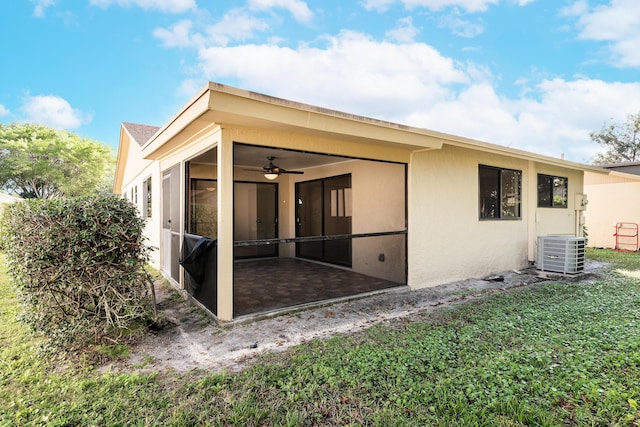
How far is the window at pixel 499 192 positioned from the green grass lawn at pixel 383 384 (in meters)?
3.44

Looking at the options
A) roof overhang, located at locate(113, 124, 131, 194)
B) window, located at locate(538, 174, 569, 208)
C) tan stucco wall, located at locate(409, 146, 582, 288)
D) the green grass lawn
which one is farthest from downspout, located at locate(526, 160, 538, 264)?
roof overhang, located at locate(113, 124, 131, 194)

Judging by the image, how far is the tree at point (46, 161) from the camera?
67.1 feet

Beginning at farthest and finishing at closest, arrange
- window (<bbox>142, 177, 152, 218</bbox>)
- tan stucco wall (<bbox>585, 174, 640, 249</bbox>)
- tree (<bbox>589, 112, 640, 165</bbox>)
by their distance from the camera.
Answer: tree (<bbox>589, 112, 640, 165</bbox>)
tan stucco wall (<bbox>585, 174, 640, 249</bbox>)
window (<bbox>142, 177, 152, 218</bbox>)

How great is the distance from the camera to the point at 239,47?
12.6 metres

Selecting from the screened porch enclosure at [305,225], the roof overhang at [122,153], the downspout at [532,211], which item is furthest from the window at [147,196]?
the downspout at [532,211]

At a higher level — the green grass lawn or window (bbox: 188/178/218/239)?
window (bbox: 188/178/218/239)

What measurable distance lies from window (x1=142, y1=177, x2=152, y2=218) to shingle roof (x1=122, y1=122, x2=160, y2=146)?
1265 millimetres

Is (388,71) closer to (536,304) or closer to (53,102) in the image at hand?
(536,304)

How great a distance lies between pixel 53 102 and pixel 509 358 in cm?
3937

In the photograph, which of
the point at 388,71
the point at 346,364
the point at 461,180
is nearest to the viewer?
the point at 346,364

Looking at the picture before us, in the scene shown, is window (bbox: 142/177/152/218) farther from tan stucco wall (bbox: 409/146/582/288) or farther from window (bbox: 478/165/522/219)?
window (bbox: 478/165/522/219)

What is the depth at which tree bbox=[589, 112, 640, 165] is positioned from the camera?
2381 cm

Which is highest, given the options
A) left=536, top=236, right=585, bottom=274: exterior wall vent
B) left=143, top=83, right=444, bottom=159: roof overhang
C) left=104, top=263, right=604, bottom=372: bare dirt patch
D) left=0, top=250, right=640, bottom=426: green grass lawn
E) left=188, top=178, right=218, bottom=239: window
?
left=143, top=83, right=444, bottom=159: roof overhang

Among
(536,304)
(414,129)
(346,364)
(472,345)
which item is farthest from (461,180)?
(346,364)
